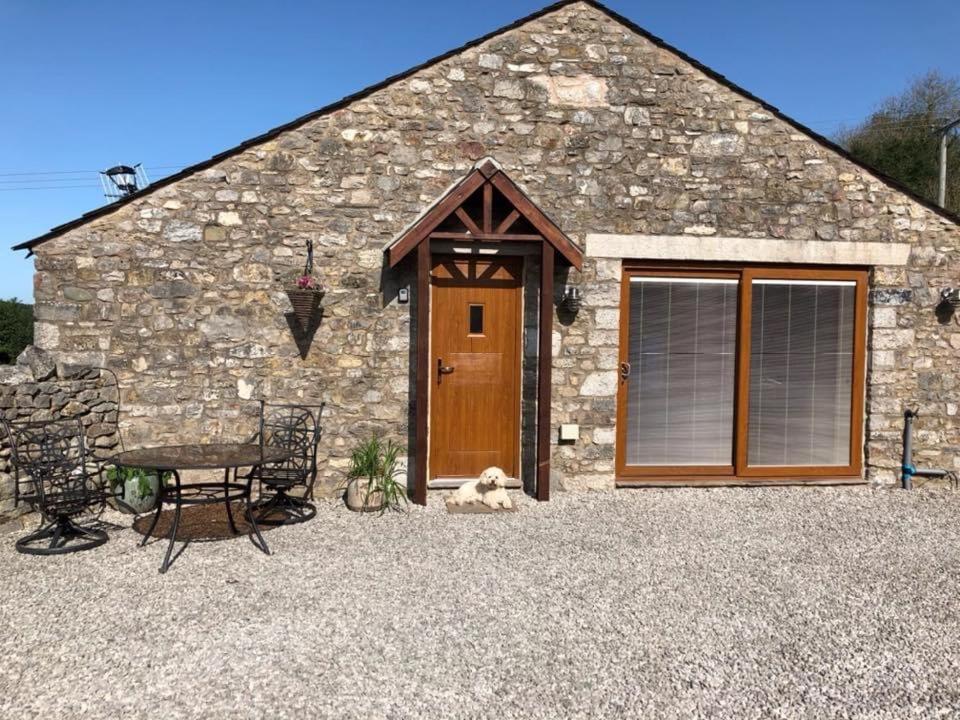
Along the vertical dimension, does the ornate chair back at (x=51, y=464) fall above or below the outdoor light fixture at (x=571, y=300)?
below

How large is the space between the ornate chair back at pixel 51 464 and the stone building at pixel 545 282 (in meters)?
0.73

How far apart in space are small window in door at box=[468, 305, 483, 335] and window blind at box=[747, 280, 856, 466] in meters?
2.75

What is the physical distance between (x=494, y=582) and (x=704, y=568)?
1461mm

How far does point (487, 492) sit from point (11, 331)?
39.7 ft

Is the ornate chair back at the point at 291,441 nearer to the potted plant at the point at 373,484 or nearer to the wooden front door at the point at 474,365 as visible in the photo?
the potted plant at the point at 373,484

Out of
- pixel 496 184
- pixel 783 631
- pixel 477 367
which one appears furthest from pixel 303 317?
pixel 783 631

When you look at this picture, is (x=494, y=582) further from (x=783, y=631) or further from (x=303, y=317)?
(x=303, y=317)

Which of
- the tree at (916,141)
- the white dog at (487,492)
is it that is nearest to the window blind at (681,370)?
the white dog at (487,492)

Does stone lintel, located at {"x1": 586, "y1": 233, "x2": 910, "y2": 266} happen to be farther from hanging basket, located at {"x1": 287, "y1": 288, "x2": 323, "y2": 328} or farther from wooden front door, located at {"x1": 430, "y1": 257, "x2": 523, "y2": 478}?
hanging basket, located at {"x1": 287, "y1": 288, "x2": 323, "y2": 328}

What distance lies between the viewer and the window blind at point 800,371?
663cm

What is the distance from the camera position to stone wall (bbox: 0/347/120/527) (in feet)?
16.1

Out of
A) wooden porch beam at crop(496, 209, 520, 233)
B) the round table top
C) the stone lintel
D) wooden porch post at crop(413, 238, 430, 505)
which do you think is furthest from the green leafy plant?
the stone lintel

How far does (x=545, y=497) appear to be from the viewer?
6.02 meters

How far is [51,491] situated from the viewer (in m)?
5.02
